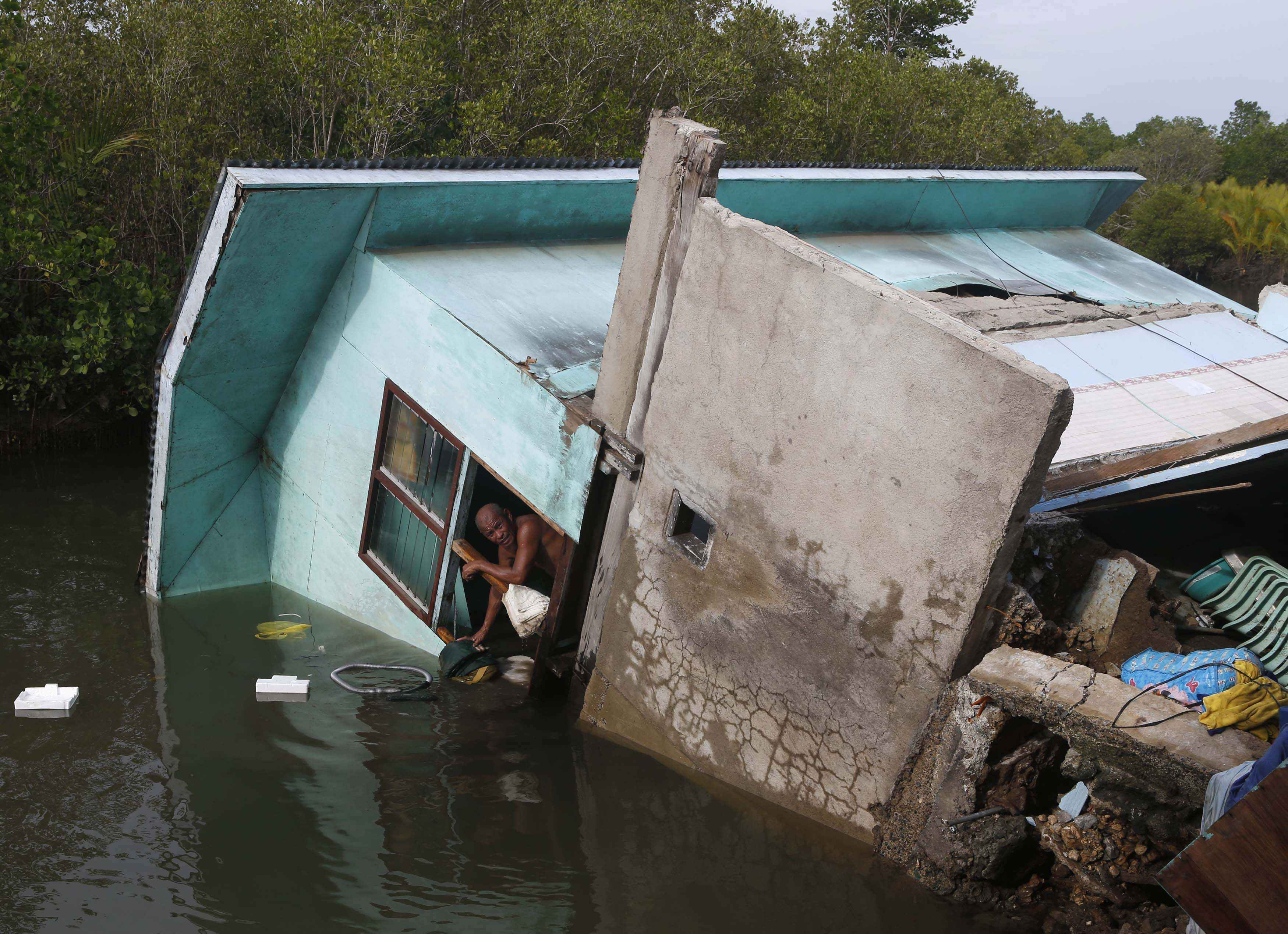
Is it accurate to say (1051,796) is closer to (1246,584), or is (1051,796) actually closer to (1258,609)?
(1258,609)

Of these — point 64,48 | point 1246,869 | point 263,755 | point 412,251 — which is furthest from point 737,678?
point 64,48

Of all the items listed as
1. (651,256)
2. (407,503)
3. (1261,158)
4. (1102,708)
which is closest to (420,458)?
(407,503)

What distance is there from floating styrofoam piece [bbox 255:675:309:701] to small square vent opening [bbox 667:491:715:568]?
314cm

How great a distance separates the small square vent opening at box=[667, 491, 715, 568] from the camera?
17.7ft

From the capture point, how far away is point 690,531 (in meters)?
5.65

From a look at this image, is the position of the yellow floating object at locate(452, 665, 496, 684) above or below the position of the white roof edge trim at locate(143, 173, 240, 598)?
below

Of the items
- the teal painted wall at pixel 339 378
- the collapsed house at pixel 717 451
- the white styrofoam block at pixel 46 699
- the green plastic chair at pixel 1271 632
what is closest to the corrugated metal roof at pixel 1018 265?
the collapsed house at pixel 717 451

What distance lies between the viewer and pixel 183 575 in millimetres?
8539

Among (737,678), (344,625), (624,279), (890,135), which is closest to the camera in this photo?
(737,678)

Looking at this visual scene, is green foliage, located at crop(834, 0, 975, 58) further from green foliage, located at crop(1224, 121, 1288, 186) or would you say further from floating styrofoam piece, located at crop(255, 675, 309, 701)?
floating styrofoam piece, located at crop(255, 675, 309, 701)

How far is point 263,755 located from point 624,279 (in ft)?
12.4

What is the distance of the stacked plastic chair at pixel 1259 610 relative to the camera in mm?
5039

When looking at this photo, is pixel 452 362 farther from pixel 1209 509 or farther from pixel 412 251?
pixel 1209 509

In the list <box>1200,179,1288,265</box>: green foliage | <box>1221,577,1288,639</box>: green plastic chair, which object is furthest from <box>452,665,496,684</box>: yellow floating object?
<box>1200,179,1288,265</box>: green foliage
